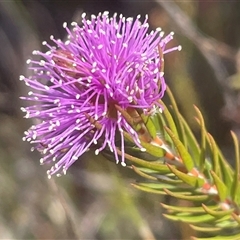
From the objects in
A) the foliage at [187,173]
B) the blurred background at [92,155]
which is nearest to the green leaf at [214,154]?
the foliage at [187,173]

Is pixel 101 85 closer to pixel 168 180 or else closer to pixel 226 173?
pixel 168 180

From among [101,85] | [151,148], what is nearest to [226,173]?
[151,148]

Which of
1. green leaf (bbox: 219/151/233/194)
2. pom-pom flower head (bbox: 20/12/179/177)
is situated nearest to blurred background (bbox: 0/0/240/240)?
green leaf (bbox: 219/151/233/194)

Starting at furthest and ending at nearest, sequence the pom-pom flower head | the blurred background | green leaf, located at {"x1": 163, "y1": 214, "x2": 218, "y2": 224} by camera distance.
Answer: the blurred background
green leaf, located at {"x1": 163, "y1": 214, "x2": 218, "y2": 224}
the pom-pom flower head

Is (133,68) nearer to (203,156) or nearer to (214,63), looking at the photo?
(203,156)

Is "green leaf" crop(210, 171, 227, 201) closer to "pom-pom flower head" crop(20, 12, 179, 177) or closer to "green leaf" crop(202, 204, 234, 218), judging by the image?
"green leaf" crop(202, 204, 234, 218)

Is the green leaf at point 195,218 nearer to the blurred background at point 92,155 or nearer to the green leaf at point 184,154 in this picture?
the green leaf at point 184,154
